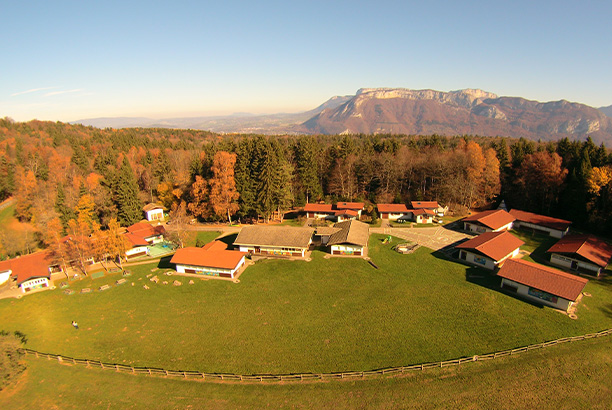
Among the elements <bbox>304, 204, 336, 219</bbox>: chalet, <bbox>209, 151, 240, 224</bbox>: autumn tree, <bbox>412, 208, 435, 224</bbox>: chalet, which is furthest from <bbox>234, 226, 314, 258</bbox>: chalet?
<bbox>412, 208, 435, 224</bbox>: chalet

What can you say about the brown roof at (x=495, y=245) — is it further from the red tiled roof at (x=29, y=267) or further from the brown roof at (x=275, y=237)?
the red tiled roof at (x=29, y=267)

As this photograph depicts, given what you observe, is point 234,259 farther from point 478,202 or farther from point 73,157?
point 73,157

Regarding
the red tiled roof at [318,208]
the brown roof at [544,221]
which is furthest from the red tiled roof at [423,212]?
the red tiled roof at [318,208]

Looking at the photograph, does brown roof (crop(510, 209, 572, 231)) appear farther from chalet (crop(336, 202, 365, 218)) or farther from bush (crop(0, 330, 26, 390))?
bush (crop(0, 330, 26, 390))

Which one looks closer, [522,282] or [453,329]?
[453,329]

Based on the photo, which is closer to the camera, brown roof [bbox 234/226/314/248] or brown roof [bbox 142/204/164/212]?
brown roof [bbox 234/226/314/248]

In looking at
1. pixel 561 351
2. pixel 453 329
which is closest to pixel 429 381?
pixel 453 329
